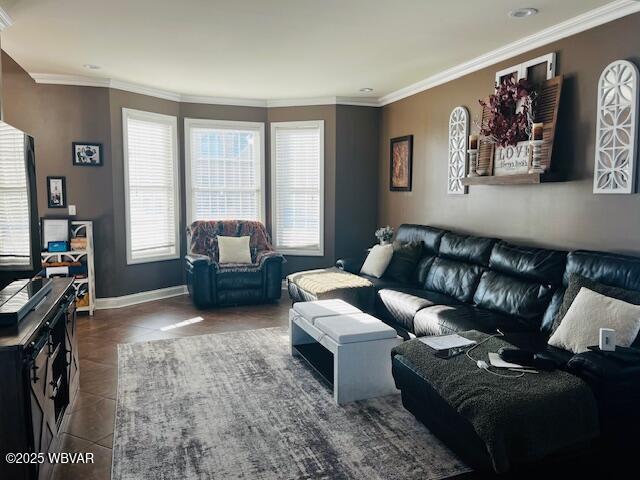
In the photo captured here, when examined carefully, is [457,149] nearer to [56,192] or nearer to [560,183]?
Result: [560,183]

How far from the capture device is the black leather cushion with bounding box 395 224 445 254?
512 centimetres

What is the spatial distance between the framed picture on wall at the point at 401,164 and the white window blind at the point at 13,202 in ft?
14.2

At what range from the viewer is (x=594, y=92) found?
3.59 meters

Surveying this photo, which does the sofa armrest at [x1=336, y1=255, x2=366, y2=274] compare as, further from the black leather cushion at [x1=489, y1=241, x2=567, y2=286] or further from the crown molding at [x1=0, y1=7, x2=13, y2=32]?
the crown molding at [x1=0, y1=7, x2=13, y2=32]

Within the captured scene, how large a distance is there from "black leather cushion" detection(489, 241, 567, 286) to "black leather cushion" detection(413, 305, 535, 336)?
38 centimetres

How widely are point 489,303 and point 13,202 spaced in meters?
3.42

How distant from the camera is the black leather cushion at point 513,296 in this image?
3586mm

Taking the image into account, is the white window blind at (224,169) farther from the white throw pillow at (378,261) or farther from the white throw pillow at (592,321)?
the white throw pillow at (592,321)

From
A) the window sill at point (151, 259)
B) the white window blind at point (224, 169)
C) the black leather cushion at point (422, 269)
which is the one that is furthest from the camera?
the white window blind at point (224, 169)

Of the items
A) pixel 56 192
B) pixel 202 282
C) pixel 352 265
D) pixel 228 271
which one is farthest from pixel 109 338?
pixel 352 265

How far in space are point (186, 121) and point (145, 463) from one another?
16.1 feet

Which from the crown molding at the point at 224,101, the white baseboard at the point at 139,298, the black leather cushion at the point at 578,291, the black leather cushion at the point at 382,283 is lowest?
the white baseboard at the point at 139,298

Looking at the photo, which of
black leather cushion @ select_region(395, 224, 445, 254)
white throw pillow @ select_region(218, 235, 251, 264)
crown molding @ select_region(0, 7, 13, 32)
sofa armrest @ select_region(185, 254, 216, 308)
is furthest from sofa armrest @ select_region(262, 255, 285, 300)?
crown molding @ select_region(0, 7, 13, 32)

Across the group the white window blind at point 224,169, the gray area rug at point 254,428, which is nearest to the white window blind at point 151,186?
the white window blind at point 224,169
